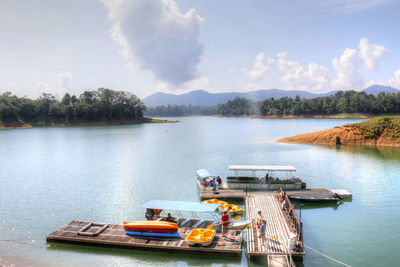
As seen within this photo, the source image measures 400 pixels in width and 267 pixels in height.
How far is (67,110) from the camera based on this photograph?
567 feet

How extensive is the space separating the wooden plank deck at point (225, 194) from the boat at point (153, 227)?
10761 millimetres

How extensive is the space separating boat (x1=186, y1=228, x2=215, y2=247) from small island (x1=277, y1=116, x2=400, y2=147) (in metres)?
62.8

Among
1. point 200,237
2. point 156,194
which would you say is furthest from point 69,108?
point 200,237

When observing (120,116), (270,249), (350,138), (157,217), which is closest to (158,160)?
(157,217)

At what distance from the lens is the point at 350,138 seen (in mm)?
73562

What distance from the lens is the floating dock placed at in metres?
18.8

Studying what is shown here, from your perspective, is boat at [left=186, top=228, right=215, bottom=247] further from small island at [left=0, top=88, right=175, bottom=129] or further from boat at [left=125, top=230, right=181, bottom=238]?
small island at [left=0, top=88, right=175, bottom=129]

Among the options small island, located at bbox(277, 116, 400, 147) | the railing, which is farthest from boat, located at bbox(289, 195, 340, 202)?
small island, located at bbox(277, 116, 400, 147)

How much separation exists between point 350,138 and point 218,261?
222 feet

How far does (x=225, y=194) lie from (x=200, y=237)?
12449 millimetres

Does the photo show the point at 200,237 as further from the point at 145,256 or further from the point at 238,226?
the point at 145,256

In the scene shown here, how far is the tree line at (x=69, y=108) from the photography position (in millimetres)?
166250

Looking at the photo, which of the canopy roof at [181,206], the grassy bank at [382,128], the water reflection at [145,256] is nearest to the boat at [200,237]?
the water reflection at [145,256]

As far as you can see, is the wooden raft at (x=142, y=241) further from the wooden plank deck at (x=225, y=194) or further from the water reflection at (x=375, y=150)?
the water reflection at (x=375, y=150)
